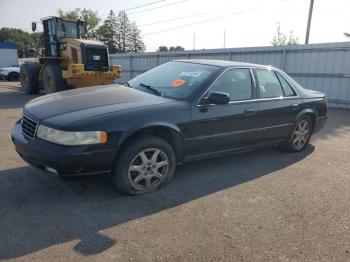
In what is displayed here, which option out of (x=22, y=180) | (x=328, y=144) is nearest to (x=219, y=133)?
(x=22, y=180)

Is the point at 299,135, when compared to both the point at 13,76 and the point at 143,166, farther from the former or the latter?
the point at 13,76

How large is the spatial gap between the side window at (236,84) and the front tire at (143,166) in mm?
1109

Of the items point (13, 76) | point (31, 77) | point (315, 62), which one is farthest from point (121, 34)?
point (315, 62)

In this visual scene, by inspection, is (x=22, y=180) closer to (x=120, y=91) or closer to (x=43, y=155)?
(x=43, y=155)

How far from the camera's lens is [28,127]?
3449 mm

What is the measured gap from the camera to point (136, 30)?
7812cm

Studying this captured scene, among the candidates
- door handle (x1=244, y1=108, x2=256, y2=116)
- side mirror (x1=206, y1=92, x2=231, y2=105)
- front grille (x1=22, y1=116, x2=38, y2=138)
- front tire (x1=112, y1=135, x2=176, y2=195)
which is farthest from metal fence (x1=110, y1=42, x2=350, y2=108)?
front grille (x1=22, y1=116, x2=38, y2=138)

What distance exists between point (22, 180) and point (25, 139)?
0.71m

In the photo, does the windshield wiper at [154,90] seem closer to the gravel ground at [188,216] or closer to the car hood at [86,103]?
the car hood at [86,103]

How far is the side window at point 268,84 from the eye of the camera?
4691mm

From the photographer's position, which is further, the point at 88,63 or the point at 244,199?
the point at 88,63

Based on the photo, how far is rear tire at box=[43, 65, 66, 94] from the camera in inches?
463

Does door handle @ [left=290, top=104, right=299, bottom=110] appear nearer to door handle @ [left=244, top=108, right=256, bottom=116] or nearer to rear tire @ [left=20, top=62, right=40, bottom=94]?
door handle @ [left=244, top=108, right=256, bottom=116]

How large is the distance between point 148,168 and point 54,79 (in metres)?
9.50
